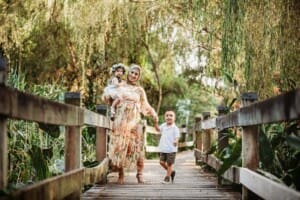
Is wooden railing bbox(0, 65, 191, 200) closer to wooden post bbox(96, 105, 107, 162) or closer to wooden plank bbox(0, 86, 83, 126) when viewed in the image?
wooden plank bbox(0, 86, 83, 126)

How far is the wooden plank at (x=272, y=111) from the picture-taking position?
8.99 ft

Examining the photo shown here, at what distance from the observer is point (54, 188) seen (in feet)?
10.5

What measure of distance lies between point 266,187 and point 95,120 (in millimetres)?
2422

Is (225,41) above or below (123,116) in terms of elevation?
above

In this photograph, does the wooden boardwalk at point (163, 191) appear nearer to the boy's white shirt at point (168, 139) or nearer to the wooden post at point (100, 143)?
the wooden post at point (100, 143)

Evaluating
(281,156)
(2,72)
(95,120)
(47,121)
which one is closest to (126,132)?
(95,120)

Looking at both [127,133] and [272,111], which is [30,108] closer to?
[272,111]

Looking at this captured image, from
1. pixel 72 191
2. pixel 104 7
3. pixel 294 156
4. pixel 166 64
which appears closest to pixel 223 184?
pixel 294 156

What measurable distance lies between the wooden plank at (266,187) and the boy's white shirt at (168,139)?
279cm

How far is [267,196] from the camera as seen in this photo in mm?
3311

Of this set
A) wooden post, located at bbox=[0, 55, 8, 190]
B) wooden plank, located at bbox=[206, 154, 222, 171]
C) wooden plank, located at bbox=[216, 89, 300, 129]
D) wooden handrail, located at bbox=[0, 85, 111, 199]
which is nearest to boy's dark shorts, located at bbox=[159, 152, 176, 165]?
wooden plank, located at bbox=[206, 154, 222, 171]

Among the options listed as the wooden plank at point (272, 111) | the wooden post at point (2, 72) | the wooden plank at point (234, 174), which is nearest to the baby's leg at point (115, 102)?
the wooden plank at point (234, 174)

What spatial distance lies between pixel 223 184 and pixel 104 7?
4.53 m

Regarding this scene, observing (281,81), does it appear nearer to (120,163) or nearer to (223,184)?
(223,184)
